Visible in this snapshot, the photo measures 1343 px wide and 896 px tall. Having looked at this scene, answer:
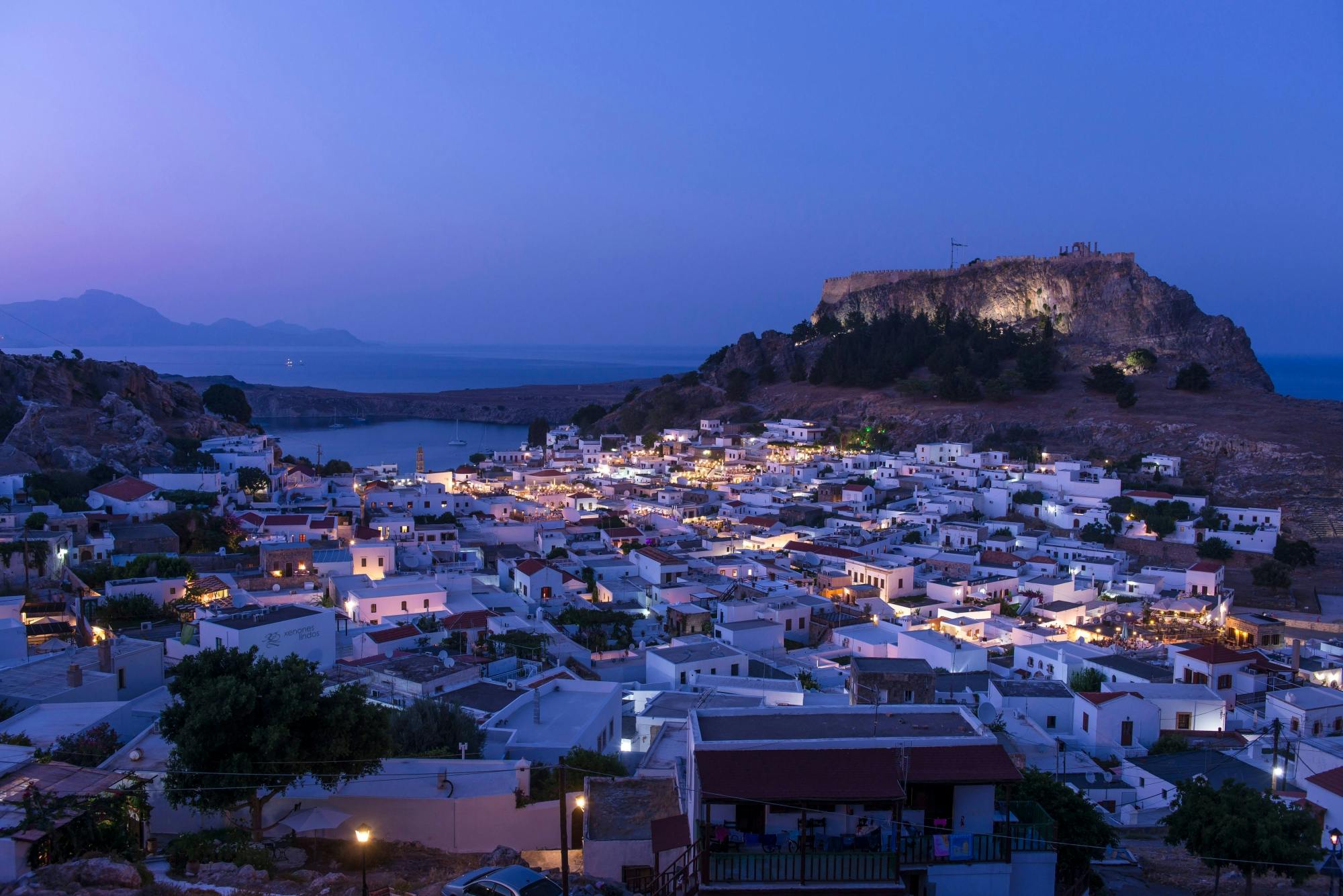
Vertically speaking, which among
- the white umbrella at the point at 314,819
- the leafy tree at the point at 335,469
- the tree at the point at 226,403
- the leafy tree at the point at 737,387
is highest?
the leafy tree at the point at 737,387

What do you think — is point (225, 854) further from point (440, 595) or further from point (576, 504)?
point (576, 504)

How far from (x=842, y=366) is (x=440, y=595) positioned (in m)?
33.2

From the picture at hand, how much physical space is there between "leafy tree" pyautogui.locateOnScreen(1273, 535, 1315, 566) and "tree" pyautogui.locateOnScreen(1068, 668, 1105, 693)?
13.6 metres

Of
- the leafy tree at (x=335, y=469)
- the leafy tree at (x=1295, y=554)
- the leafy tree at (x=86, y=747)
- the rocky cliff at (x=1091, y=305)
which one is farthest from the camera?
the rocky cliff at (x=1091, y=305)

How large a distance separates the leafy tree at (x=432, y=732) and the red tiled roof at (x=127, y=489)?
45.3 ft

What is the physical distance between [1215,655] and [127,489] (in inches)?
756

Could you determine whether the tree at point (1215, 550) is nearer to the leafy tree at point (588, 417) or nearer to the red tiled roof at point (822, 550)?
the red tiled roof at point (822, 550)

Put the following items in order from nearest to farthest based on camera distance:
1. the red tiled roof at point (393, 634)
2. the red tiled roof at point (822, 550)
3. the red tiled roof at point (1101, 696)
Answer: the red tiled roof at point (1101, 696) < the red tiled roof at point (393, 634) < the red tiled roof at point (822, 550)

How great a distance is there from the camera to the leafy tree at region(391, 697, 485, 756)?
7137mm

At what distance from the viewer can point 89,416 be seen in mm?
25328

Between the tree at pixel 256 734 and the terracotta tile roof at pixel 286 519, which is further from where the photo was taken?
the terracotta tile roof at pixel 286 519

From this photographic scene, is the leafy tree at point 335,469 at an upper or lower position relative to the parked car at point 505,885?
lower

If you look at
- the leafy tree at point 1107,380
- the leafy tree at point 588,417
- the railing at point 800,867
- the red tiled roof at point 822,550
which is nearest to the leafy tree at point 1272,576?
the red tiled roof at point 822,550

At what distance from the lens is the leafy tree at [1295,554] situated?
2294cm
